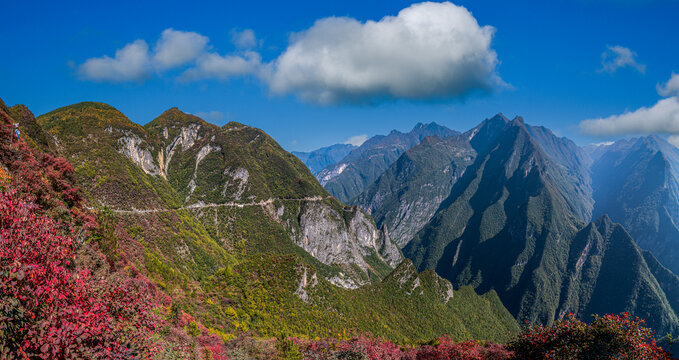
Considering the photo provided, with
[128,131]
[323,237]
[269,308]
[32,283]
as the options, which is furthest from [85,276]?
[323,237]

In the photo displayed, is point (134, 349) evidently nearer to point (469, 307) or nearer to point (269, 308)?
point (269, 308)

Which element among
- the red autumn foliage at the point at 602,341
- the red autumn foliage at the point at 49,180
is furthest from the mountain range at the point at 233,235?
the red autumn foliage at the point at 602,341

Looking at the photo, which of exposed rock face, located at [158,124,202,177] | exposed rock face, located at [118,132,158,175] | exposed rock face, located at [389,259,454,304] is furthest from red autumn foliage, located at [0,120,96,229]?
exposed rock face, located at [158,124,202,177]

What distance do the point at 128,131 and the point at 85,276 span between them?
120818 mm

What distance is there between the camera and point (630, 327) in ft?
77.6

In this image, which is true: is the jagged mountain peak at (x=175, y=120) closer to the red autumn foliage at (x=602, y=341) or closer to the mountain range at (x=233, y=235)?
the mountain range at (x=233, y=235)

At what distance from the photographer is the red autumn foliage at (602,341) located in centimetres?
2277

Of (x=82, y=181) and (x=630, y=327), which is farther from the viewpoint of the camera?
(x=82, y=181)

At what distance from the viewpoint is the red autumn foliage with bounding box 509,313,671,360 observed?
22766mm

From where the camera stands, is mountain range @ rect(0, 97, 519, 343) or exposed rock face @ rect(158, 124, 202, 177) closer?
mountain range @ rect(0, 97, 519, 343)

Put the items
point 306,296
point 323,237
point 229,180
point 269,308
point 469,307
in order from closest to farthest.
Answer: point 269,308
point 306,296
point 469,307
point 229,180
point 323,237

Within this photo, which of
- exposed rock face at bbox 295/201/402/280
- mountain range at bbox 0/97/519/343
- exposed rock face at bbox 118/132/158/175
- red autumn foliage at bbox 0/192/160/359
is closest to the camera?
red autumn foliage at bbox 0/192/160/359

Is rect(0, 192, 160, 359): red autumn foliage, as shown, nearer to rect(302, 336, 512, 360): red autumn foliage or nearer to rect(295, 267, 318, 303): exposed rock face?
rect(302, 336, 512, 360): red autumn foliage

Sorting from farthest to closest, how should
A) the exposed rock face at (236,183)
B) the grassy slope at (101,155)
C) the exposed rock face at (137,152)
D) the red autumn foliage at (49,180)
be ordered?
the exposed rock face at (236,183) → the exposed rock face at (137,152) → the grassy slope at (101,155) → the red autumn foliage at (49,180)
